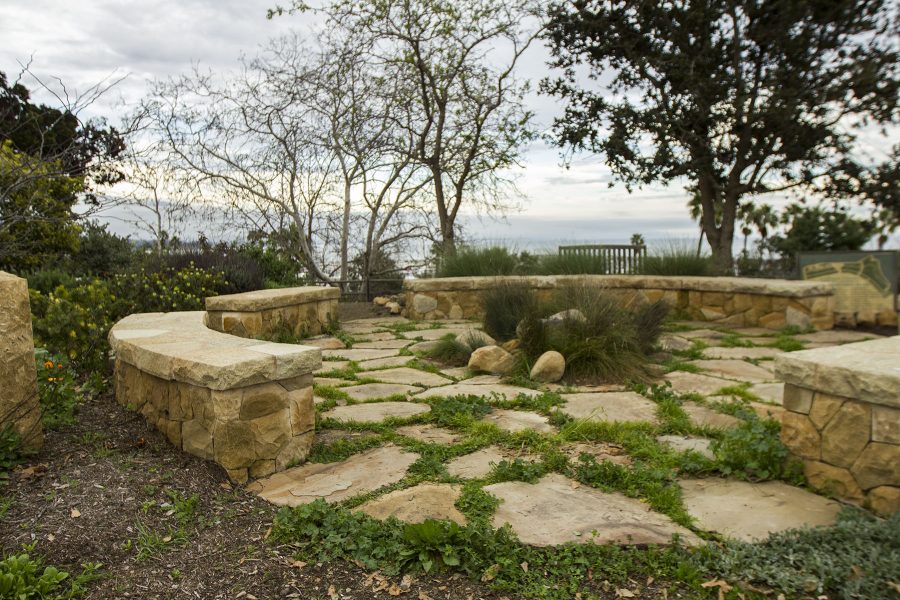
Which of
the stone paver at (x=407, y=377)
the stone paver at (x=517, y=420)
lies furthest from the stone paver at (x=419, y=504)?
the stone paver at (x=407, y=377)

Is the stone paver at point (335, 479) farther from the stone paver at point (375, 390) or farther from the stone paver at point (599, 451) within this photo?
the stone paver at point (375, 390)

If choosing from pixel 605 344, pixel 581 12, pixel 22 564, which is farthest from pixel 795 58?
pixel 22 564

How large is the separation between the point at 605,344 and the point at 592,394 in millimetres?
596

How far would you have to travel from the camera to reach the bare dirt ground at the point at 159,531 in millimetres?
1821

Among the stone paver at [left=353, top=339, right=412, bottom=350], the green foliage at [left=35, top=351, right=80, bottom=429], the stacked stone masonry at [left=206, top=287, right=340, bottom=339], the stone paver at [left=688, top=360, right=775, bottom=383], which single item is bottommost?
the stone paver at [left=688, top=360, right=775, bottom=383]

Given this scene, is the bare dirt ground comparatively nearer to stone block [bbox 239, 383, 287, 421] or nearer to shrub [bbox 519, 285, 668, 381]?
stone block [bbox 239, 383, 287, 421]

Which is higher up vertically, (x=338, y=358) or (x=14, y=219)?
(x=14, y=219)

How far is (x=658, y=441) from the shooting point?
2.89m

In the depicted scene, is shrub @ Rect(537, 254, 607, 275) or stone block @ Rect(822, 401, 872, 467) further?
shrub @ Rect(537, 254, 607, 275)

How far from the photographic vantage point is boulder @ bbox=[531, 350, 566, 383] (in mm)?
4016

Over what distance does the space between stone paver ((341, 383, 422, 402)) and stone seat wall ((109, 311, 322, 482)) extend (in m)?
0.92

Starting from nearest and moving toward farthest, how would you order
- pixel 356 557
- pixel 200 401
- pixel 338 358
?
pixel 356 557 < pixel 200 401 < pixel 338 358

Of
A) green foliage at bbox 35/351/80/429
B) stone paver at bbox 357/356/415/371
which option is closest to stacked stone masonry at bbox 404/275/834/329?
stone paver at bbox 357/356/415/371

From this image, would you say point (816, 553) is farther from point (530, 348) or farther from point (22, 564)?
point (530, 348)
